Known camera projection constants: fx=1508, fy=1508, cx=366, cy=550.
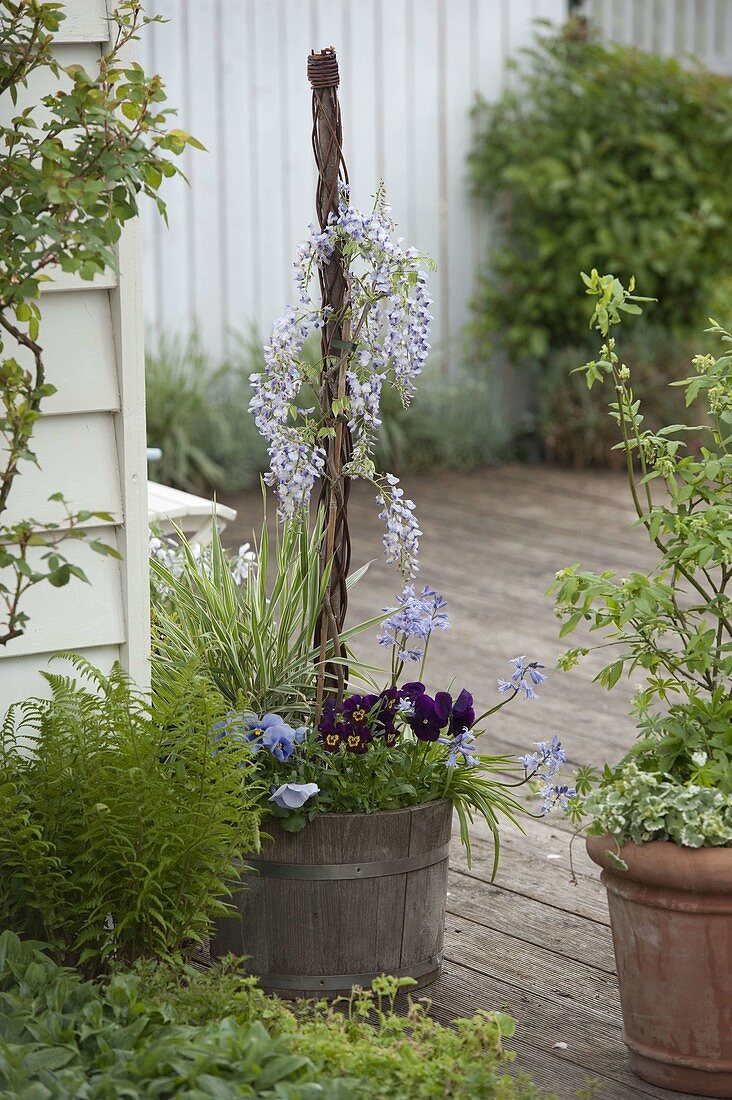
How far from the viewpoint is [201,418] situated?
6.74 metres

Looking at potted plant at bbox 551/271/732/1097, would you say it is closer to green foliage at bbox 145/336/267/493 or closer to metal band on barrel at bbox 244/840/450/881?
metal band on barrel at bbox 244/840/450/881

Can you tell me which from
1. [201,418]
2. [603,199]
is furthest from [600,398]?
[201,418]

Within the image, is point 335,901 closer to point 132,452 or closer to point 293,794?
point 293,794

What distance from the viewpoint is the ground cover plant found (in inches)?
75.7

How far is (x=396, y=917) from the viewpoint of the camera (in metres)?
2.56

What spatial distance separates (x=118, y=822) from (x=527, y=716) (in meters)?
2.01

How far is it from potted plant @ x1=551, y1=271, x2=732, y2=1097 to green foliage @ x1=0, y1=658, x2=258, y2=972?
1.92ft

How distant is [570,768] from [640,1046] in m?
1.42

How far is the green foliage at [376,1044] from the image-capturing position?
6.60 ft

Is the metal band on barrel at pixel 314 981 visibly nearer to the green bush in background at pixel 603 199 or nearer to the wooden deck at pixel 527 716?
the wooden deck at pixel 527 716

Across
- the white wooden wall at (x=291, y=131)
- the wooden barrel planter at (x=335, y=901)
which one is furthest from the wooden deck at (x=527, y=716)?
the white wooden wall at (x=291, y=131)

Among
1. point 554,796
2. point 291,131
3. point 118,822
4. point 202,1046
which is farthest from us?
point 291,131

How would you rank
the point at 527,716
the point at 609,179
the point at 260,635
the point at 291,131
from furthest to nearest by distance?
the point at 609,179
the point at 291,131
the point at 527,716
the point at 260,635

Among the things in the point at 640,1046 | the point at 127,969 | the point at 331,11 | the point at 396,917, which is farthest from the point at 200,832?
the point at 331,11
